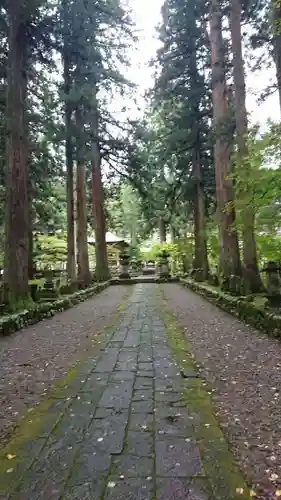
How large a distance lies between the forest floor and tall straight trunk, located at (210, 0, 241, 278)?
5690 mm

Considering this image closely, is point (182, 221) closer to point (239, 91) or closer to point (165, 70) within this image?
point (165, 70)

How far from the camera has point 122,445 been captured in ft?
8.89

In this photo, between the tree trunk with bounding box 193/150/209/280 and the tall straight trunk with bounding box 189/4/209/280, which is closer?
the tall straight trunk with bounding box 189/4/209/280

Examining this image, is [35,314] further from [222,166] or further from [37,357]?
[222,166]

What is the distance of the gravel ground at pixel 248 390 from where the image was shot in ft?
8.09

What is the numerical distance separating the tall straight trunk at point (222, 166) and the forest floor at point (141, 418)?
5690mm

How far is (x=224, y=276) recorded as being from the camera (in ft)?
40.3

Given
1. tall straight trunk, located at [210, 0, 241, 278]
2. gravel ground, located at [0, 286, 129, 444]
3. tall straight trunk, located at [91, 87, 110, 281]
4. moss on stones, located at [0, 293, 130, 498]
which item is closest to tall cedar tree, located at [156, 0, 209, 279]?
tall straight trunk, located at [210, 0, 241, 278]

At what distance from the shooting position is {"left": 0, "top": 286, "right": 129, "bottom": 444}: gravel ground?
148 inches

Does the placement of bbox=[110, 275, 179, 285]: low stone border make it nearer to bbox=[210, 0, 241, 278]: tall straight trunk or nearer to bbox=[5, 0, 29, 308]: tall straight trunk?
bbox=[210, 0, 241, 278]: tall straight trunk

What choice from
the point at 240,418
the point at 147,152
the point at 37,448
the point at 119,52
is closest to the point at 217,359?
the point at 240,418

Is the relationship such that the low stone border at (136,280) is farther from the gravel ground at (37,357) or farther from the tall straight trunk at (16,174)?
the tall straight trunk at (16,174)

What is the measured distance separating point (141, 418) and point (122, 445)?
51 centimetres

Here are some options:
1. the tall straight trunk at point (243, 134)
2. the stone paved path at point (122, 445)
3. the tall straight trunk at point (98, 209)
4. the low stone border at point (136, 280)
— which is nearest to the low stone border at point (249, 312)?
the tall straight trunk at point (243, 134)
